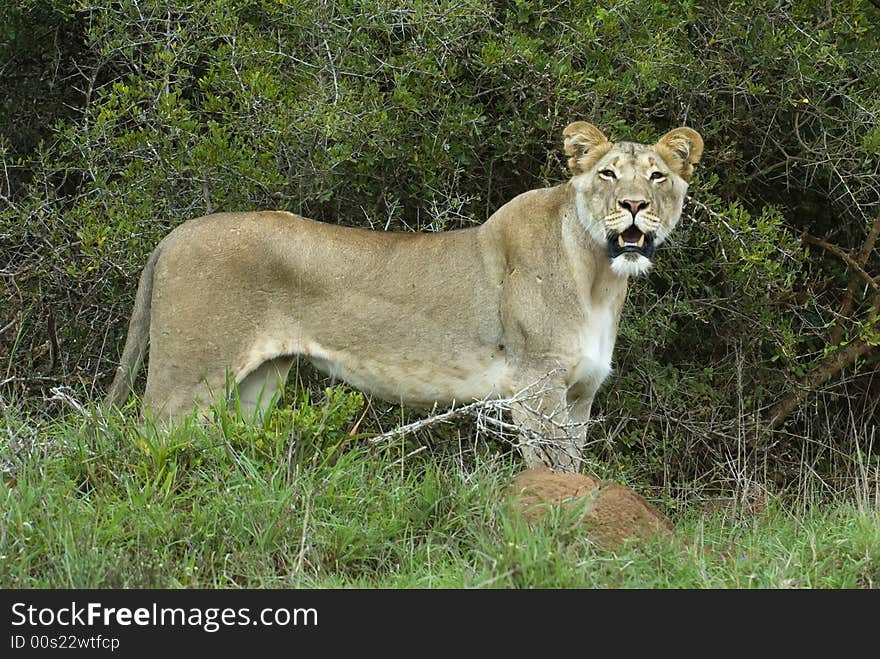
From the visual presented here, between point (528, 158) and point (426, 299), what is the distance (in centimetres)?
178

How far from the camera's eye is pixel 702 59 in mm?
7992

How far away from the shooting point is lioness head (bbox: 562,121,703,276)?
6121 millimetres

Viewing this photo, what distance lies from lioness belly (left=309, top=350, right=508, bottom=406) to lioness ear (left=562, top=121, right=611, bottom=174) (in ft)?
3.49

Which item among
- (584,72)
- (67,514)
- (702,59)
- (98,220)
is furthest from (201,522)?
(702,59)

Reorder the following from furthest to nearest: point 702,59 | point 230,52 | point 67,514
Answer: point 702,59 → point 230,52 → point 67,514

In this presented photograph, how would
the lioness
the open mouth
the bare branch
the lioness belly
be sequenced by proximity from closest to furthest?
the open mouth
the lioness
the lioness belly
the bare branch

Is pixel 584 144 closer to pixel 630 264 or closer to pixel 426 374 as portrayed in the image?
pixel 630 264

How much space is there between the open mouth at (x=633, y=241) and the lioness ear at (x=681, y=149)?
18.0 inches

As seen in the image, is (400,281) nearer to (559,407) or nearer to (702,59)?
(559,407)

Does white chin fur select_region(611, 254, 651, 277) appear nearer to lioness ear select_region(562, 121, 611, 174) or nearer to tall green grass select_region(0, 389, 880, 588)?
lioness ear select_region(562, 121, 611, 174)

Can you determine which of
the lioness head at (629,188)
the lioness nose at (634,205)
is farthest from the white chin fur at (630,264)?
the lioness nose at (634,205)

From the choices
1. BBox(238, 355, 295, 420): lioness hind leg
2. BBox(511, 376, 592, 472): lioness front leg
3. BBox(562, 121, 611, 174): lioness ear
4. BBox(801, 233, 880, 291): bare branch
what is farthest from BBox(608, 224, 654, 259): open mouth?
BBox(801, 233, 880, 291): bare branch

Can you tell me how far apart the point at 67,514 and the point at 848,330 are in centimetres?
522

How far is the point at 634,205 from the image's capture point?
6082 mm
